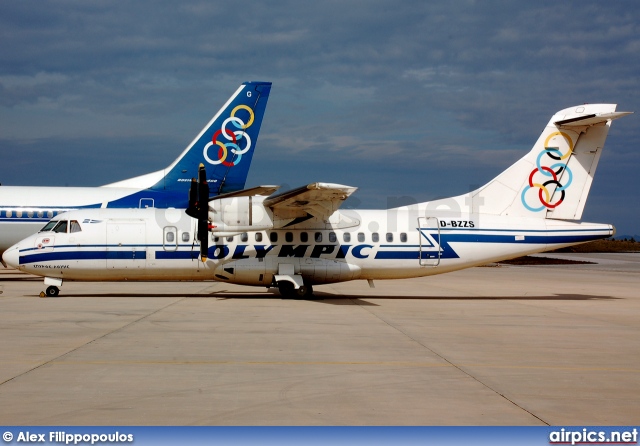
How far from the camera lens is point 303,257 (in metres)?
21.1

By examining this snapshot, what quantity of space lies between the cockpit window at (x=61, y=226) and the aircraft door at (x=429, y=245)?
437 inches

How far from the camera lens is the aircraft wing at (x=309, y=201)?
18500 mm

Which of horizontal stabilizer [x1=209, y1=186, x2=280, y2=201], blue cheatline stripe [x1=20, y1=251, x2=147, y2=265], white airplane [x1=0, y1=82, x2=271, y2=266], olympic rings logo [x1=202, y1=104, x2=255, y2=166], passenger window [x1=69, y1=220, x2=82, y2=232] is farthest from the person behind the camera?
olympic rings logo [x1=202, y1=104, x2=255, y2=166]

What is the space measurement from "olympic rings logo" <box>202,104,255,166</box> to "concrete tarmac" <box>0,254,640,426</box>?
984cm

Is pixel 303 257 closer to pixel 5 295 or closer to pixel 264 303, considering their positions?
pixel 264 303

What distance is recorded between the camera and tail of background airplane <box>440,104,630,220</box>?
71.6 ft

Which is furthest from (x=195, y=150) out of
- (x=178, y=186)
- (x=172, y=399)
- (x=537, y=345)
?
(x=172, y=399)

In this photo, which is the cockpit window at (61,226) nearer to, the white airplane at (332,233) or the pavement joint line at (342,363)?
the white airplane at (332,233)

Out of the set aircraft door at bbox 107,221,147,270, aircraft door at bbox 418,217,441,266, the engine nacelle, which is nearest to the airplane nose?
aircraft door at bbox 107,221,147,270

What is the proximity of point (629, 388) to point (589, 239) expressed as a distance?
44.1 ft

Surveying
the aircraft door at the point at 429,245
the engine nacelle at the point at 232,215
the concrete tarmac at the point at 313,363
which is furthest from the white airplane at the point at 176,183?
the aircraft door at the point at 429,245

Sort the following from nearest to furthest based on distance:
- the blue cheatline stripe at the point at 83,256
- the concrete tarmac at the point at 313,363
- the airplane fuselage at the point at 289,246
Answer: the concrete tarmac at the point at 313,363 < the blue cheatline stripe at the point at 83,256 < the airplane fuselage at the point at 289,246

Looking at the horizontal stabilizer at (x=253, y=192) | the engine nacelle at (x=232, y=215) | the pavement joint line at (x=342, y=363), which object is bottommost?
the pavement joint line at (x=342, y=363)

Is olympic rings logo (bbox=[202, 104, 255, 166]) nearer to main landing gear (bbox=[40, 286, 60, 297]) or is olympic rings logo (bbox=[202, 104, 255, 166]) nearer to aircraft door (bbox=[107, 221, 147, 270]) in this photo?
aircraft door (bbox=[107, 221, 147, 270])
